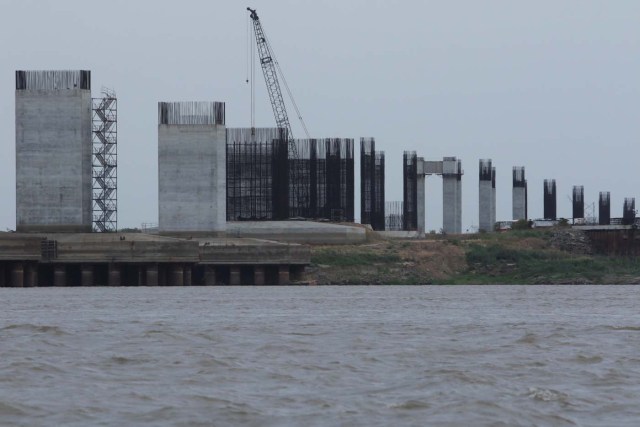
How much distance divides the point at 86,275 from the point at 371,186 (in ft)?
109

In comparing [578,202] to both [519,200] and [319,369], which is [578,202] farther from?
[319,369]

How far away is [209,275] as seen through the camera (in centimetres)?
9400

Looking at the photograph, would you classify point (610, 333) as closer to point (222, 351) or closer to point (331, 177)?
point (222, 351)

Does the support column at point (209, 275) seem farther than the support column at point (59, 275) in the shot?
Yes

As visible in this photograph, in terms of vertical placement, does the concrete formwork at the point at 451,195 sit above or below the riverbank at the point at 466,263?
above

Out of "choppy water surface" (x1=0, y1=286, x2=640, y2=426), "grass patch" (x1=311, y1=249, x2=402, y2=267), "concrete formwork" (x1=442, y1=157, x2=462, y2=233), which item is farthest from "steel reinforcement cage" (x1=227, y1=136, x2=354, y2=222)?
"choppy water surface" (x1=0, y1=286, x2=640, y2=426)

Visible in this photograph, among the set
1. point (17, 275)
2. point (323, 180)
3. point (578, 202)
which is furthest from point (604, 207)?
point (17, 275)

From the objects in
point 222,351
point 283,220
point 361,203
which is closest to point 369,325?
point 222,351

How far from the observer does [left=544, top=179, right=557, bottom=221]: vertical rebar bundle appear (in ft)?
465

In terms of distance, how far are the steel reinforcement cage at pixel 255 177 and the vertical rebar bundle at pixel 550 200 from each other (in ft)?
130

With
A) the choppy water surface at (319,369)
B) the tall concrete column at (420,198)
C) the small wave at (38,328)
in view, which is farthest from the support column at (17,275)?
the small wave at (38,328)

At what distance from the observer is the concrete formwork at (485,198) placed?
13238 cm

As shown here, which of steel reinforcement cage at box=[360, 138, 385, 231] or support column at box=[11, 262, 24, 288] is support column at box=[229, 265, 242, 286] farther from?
steel reinforcement cage at box=[360, 138, 385, 231]

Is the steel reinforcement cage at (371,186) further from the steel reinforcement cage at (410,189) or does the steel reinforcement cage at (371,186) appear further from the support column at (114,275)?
the support column at (114,275)
